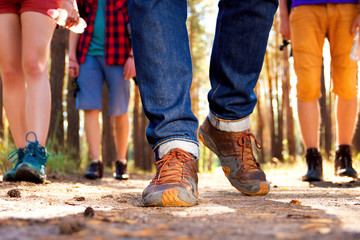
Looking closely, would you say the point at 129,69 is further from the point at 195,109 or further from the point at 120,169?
the point at 195,109

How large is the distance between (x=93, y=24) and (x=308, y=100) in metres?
2.48

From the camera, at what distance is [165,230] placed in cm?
102

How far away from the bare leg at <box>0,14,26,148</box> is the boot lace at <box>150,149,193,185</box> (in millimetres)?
1673

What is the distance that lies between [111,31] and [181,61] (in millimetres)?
2610

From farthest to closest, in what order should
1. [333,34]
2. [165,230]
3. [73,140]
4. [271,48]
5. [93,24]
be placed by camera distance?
[271,48] → [73,140] → [93,24] → [333,34] → [165,230]

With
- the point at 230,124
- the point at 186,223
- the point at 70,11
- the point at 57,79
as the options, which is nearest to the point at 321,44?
the point at 230,124

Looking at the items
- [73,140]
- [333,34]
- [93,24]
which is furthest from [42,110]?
[73,140]

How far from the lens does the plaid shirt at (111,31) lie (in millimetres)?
4176

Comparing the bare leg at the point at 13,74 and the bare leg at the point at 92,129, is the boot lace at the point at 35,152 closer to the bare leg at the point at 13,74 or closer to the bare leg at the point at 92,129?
the bare leg at the point at 13,74

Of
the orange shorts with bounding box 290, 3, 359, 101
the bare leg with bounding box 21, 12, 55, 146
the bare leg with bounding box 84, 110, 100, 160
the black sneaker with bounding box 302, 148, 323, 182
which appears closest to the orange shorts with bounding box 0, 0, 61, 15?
the bare leg with bounding box 21, 12, 55, 146

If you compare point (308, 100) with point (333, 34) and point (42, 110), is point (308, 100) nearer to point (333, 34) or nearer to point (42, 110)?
point (333, 34)

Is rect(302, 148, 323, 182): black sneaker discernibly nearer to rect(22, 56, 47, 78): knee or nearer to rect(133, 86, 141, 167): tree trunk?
rect(22, 56, 47, 78): knee

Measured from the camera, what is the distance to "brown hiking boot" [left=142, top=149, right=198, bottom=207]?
161 cm

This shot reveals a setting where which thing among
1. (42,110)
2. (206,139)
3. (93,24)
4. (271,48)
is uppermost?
(271,48)
